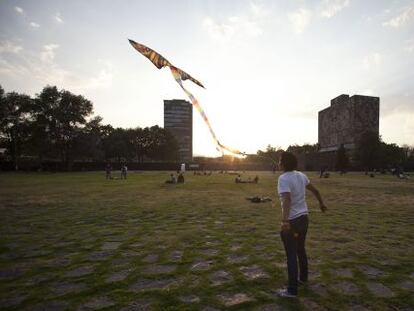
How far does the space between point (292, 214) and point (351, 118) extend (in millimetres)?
110457

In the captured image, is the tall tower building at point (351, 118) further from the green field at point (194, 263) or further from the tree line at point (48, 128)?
the green field at point (194, 263)

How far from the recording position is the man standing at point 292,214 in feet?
14.7

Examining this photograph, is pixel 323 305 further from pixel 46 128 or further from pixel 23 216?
pixel 46 128

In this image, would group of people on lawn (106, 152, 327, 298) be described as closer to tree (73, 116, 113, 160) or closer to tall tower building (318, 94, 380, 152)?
tree (73, 116, 113, 160)

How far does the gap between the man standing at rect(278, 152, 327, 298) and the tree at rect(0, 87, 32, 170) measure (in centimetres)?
7439

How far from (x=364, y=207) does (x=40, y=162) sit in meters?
73.5

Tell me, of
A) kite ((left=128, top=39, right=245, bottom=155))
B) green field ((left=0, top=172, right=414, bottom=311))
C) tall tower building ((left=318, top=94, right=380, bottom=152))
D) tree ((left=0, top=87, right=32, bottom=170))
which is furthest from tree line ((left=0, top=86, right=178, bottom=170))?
tall tower building ((left=318, top=94, right=380, bottom=152))

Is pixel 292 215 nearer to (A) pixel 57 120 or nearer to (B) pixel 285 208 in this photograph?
(B) pixel 285 208

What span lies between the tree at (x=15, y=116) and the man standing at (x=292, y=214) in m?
74.4

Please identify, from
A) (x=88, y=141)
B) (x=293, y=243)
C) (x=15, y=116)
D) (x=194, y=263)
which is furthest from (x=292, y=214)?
(x=15, y=116)

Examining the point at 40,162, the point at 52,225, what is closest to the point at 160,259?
the point at 52,225

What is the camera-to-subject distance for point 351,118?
104 m

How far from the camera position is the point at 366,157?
84.4m

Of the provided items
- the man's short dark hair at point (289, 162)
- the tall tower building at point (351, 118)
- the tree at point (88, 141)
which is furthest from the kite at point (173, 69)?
the tall tower building at point (351, 118)
